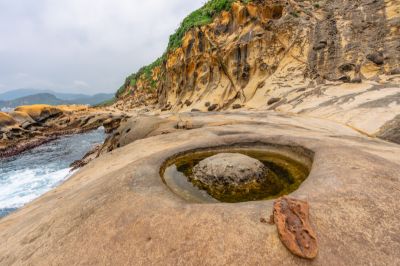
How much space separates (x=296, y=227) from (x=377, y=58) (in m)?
15.4

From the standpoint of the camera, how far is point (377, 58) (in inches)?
560

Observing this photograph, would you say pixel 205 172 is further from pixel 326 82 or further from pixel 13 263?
pixel 326 82

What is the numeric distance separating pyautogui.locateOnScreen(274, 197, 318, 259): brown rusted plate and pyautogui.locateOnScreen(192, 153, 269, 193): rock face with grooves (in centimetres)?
199

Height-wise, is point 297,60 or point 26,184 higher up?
point 297,60

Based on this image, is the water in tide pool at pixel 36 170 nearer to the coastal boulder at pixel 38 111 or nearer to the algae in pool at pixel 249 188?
the algae in pool at pixel 249 188

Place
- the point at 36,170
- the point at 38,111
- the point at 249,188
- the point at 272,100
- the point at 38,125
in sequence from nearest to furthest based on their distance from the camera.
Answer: the point at 249,188, the point at 272,100, the point at 36,170, the point at 38,125, the point at 38,111

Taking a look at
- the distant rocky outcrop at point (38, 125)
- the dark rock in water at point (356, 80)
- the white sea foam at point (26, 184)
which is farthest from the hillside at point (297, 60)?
the distant rocky outcrop at point (38, 125)

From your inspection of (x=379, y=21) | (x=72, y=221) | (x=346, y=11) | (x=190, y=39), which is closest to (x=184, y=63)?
(x=190, y=39)

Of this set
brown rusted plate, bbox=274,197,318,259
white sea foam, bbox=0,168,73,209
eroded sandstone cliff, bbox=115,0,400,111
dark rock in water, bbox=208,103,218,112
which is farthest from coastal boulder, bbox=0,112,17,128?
brown rusted plate, bbox=274,197,318,259

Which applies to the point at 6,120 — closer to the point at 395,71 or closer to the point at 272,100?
the point at 272,100

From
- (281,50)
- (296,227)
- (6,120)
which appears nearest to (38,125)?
(6,120)

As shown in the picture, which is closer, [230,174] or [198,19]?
[230,174]

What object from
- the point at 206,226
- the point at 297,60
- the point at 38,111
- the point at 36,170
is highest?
the point at 297,60

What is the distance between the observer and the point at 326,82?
15406 mm
